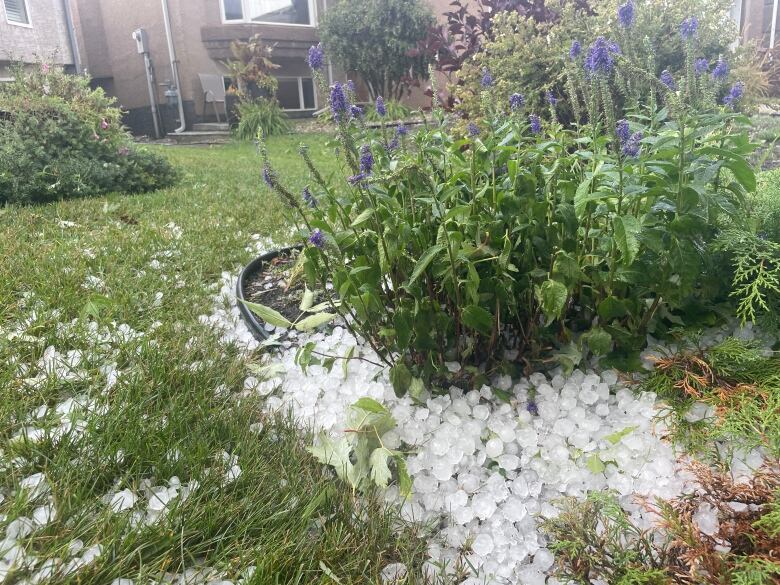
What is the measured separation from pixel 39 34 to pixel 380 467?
1590cm

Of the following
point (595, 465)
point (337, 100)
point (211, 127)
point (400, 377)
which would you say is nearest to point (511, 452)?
point (595, 465)

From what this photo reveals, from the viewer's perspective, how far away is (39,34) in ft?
43.0

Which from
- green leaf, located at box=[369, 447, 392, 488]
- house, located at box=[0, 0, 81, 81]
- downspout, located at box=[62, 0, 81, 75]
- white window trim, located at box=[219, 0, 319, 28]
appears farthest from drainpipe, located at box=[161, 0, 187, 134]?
green leaf, located at box=[369, 447, 392, 488]

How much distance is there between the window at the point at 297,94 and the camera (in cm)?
1546

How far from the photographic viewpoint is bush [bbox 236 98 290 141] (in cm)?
1196

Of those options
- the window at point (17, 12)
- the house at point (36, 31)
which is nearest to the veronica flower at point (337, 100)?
the house at point (36, 31)

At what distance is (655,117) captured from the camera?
5.25 feet

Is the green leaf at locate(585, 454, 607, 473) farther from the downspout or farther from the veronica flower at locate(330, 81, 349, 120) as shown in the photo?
the downspout

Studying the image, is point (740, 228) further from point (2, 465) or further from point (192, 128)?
point (192, 128)

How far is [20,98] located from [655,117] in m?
5.42

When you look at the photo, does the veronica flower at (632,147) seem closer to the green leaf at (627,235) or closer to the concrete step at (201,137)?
the green leaf at (627,235)

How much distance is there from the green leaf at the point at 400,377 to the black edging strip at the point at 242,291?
0.74m

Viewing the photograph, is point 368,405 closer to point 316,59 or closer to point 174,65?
point 316,59

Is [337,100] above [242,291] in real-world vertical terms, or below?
above
